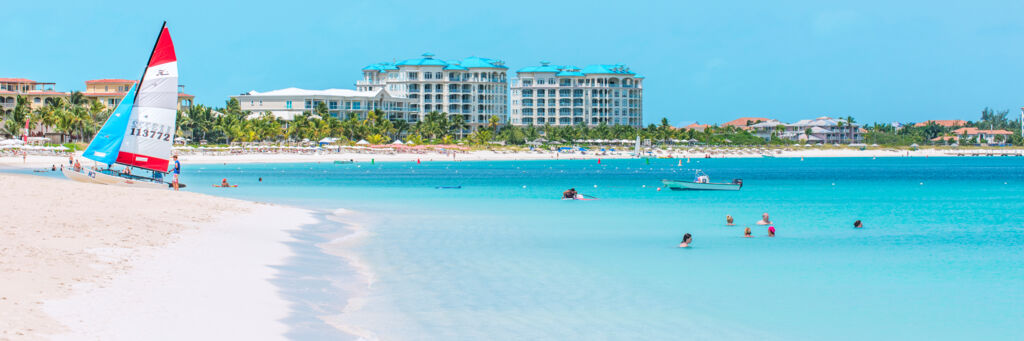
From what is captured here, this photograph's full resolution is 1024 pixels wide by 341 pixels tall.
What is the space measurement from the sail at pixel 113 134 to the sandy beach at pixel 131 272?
46.4ft

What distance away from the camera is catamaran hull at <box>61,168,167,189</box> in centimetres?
4347

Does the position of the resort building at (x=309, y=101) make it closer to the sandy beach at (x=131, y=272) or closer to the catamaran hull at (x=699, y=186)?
the catamaran hull at (x=699, y=186)

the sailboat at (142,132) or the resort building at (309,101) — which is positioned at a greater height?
the resort building at (309,101)

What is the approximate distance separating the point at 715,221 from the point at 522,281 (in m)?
18.5

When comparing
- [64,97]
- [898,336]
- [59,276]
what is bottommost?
[898,336]

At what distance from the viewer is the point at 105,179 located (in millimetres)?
43938

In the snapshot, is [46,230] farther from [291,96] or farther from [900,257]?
[291,96]

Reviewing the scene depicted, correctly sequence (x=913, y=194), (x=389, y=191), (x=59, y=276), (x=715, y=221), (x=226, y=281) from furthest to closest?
(x=913, y=194), (x=389, y=191), (x=715, y=221), (x=226, y=281), (x=59, y=276)

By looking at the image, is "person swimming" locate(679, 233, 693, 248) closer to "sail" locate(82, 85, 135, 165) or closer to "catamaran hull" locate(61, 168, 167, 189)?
"catamaran hull" locate(61, 168, 167, 189)

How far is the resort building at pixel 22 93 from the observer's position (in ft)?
449

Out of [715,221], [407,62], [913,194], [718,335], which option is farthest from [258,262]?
[407,62]

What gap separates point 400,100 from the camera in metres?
182

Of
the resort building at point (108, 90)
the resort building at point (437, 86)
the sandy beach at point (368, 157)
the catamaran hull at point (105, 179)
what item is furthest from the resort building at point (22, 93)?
the catamaran hull at point (105, 179)

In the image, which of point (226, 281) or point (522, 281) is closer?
point (226, 281)
